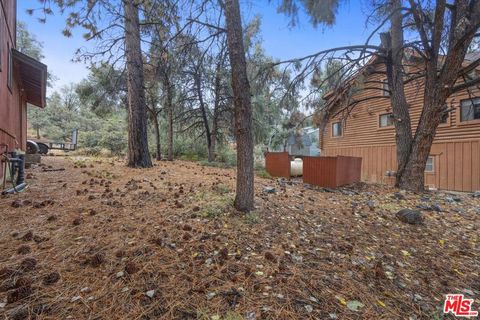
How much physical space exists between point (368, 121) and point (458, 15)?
8.50 meters

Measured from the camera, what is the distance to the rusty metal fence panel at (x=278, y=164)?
9453mm

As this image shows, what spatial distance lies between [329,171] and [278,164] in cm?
320

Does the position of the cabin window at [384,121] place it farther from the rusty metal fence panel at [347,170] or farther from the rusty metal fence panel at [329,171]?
the rusty metal fence panel at [329,171]

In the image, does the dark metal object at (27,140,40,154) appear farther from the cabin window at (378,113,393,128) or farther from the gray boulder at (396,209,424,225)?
the cabin window at (378,113,393,128)

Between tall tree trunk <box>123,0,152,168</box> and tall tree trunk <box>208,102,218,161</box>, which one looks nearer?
tall tree trunk <box>123,0,152,168</box>

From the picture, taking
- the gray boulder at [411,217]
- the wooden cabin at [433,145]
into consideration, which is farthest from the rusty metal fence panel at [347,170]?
the gray boulder at [411,217]

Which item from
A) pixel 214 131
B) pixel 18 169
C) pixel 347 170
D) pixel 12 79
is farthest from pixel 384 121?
pixel 12 79

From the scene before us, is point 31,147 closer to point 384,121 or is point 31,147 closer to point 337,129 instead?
point 337,129

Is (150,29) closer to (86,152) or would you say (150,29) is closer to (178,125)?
(178,125)

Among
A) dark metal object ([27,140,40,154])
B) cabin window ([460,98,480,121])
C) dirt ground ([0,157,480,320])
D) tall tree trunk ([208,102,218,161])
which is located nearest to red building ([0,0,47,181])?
dark metal object ([27,140,40,154])

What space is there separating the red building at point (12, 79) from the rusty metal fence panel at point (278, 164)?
7.90 meters

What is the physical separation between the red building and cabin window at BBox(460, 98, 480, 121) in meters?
14.7

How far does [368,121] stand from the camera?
44.5 ft

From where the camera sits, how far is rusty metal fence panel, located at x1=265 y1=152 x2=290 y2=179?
9453 millimetres
